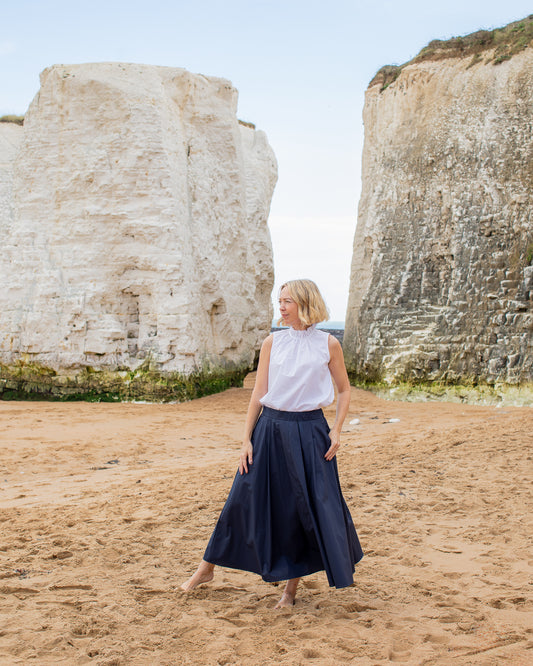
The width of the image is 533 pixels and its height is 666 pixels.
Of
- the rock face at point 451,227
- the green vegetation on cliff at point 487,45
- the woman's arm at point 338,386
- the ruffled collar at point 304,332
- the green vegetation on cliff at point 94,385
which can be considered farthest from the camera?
the green vegetation on cliff at point 487,45

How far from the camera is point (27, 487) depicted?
543 centimetres

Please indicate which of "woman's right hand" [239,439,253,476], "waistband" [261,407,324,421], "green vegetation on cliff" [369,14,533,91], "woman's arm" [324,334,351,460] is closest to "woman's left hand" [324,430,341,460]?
"woman's arm" [324,334,351,460]

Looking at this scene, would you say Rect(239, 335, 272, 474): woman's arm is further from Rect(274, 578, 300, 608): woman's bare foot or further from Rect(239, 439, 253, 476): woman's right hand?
Rect(274, 578, 300, 608): woman's bare foot

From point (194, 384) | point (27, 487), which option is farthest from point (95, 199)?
point (27, 487)

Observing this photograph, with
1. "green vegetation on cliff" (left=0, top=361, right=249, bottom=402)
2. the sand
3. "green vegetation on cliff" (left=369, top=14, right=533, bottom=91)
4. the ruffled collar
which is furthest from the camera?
"green vegetation on cliff" (left=369, top=14, right=533, bottom=91)

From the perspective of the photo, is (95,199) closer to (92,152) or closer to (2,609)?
(92,152)

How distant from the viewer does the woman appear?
9.63 feet

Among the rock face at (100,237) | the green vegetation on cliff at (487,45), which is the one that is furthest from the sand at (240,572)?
the green vegetation on cliff at (487,45)

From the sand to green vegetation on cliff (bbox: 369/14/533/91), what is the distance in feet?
26.3

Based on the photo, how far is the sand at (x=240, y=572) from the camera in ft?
8.61

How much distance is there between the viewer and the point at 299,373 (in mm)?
3043

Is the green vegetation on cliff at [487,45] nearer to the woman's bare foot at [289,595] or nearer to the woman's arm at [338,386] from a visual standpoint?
the woman's arm at [338,386]

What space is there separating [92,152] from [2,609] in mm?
10261

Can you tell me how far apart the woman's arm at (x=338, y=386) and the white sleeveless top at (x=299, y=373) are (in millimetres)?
34
